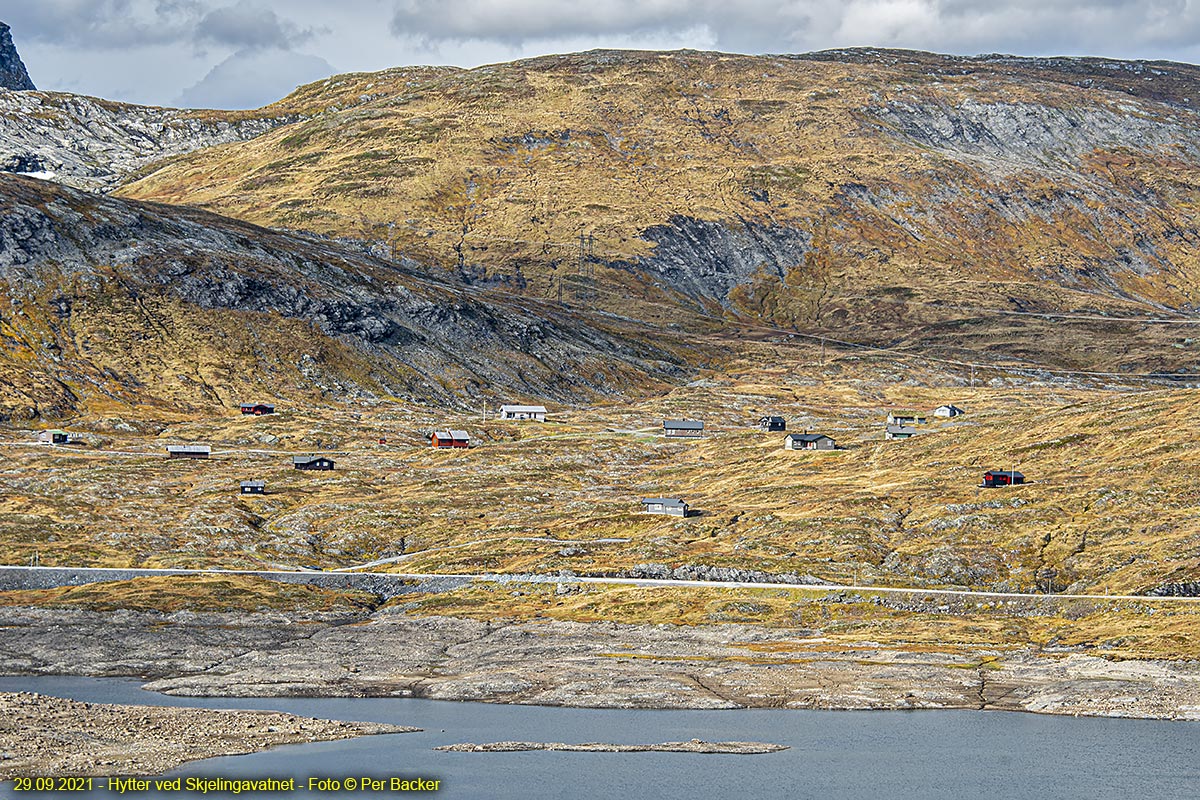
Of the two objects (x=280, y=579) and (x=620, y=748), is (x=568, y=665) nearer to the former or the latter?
(x=620, y=748)

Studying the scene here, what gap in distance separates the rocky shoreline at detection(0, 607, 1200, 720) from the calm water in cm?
347

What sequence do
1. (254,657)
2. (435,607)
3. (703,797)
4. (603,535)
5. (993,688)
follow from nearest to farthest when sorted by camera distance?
1. (703,797)
2. (993,688)
3. (254,657)
4. (435,607)
5. (603,535)

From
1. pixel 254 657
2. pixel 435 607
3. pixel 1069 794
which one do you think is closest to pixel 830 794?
pixel 1069 794

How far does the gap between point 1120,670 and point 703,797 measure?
52599 mm

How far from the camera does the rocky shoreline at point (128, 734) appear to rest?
95.0 m

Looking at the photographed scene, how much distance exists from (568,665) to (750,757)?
111ft

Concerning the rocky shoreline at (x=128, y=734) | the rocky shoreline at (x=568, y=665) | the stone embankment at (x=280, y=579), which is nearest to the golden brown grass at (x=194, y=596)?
the stone embankment at (x=280, y=579)

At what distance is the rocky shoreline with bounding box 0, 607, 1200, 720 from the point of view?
12312 centimetres

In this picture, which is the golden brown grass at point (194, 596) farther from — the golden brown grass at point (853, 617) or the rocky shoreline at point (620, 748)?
the rocky shoreline at point (620, 748)

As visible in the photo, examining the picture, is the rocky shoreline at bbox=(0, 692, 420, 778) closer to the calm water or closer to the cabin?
the calm water

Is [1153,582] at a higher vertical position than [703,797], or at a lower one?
higher

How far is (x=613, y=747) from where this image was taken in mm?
106625

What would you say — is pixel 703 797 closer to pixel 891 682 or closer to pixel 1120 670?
pixel 891 682

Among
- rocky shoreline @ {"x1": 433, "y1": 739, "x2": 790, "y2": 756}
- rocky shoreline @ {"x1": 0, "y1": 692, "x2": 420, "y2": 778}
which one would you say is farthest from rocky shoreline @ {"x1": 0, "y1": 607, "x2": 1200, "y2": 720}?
rocky shoreline @ {"x1": 433, "y1": 739, "x2": 790, "y2": 756}
